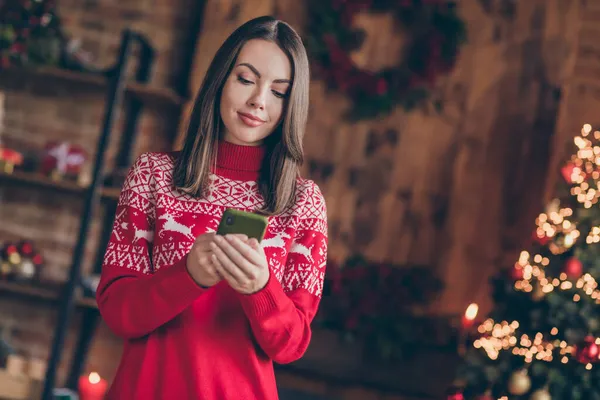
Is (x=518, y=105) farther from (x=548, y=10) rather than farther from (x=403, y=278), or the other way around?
(x=403, y=278)

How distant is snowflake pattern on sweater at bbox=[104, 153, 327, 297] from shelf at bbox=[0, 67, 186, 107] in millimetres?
1973

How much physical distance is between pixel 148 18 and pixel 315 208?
7.98ft

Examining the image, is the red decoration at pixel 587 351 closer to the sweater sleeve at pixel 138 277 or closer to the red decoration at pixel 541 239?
the red decoration at pixel 541 239

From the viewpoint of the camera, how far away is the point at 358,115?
3209mm

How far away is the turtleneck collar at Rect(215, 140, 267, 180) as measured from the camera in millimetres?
1121

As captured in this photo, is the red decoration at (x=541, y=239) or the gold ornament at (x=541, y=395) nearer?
the gold ornament at (x=541, y=395)

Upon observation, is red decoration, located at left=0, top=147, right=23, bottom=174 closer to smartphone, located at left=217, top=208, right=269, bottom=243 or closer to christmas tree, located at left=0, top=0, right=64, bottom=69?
christmas tree, located at left=0, top=0, right=64, bottom=69

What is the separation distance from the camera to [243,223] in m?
0.89

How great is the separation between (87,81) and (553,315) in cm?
221

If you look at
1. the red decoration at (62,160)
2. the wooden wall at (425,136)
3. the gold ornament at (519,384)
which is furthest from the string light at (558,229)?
the red decoration at (62,160)

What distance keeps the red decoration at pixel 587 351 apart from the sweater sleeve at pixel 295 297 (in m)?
1.53

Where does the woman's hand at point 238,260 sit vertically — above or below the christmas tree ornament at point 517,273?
above

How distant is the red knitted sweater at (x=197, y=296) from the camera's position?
965 millimetres

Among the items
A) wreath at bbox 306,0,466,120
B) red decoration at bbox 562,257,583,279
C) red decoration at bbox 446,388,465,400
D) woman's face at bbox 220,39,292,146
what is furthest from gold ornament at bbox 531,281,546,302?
woman's face at bbox 220,39,292,146
